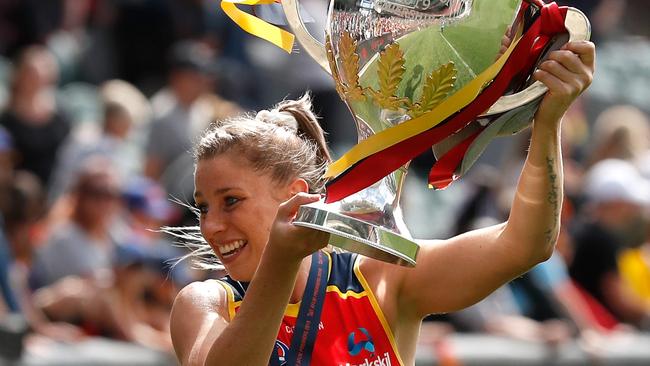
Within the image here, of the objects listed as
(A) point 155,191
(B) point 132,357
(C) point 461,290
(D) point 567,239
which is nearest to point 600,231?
(D) point 567,239

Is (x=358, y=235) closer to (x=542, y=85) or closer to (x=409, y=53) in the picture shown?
(x=409, y=53)

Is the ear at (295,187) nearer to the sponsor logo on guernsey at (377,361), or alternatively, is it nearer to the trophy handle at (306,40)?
the trophy handle at (306,40)

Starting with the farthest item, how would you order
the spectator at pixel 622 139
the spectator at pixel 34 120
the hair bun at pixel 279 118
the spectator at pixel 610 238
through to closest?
the spectator at pixel 622 139 < the spectator at pixel 610 238 < the spectator at pixel 34 120 < the hair bun at pixel 279 118

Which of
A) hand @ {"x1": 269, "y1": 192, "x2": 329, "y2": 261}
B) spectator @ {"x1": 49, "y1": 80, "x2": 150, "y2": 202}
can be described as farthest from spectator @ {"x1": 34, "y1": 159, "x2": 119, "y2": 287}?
hand @ {"x1": 269, "y1": 192, "x2": 329, "y2": 261}

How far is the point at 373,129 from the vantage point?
110 inches

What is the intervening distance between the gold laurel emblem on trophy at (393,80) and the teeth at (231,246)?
17.6 inches

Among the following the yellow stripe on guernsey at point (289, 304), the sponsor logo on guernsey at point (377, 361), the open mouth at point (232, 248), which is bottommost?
the sponsor logo on guernsey at point (377, 361)

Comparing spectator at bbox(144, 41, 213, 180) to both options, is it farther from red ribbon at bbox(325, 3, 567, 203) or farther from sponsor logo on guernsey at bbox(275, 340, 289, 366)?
red ribbon at bbox(325, 3, 567, 203)

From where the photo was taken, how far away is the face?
3004 mm

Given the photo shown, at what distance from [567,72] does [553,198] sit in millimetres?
292

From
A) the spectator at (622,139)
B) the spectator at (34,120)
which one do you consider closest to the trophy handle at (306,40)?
Result: the spectator at (34,120)

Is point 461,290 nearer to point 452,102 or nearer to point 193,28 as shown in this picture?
point 452,102

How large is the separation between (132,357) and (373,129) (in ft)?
11.8

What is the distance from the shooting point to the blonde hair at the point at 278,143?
311 cm
